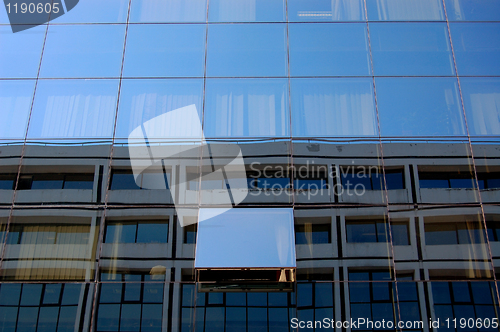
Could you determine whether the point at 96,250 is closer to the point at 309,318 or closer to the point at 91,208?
the point at 91,208

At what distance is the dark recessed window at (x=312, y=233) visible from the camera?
31.1 ft

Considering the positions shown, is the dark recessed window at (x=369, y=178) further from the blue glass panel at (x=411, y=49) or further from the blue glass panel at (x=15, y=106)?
the blue glass panel at (x=15, y=106)

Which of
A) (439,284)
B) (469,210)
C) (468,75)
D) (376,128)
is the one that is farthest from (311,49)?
(439,284)

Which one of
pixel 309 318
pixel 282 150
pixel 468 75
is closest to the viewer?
pixel 309 318

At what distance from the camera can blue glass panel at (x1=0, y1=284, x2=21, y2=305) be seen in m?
9.27

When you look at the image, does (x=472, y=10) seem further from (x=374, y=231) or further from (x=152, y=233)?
(x=152, y=233)

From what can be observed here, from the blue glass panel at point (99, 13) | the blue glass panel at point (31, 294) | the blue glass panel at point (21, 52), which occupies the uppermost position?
the blue glass panel at point (99, 13)

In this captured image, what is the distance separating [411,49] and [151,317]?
445 inches

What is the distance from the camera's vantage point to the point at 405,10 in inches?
471

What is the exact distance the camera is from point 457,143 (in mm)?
10484

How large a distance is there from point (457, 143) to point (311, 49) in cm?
536

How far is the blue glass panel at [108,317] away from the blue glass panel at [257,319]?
11.1 feet

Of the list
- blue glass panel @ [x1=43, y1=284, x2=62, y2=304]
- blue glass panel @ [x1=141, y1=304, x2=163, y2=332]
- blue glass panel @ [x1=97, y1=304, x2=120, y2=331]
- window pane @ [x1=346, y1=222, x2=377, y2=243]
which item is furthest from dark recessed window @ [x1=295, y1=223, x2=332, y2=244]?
blue glass panel @ [x1=43, y1=284, x2=62, y2=304]

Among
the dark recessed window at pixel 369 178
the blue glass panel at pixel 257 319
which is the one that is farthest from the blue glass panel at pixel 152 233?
the dark recessed window at pixel 369 178
